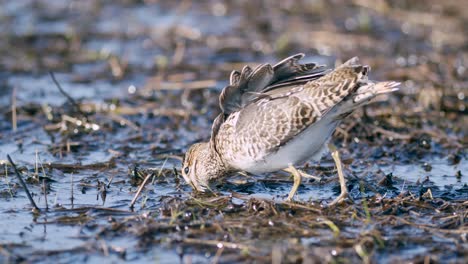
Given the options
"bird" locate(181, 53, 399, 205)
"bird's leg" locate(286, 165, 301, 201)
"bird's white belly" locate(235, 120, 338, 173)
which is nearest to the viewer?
"bird" locate(181, 53, 399, 205)

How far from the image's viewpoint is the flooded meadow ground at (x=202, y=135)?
5.75 metres

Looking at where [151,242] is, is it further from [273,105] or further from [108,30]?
[108,30]

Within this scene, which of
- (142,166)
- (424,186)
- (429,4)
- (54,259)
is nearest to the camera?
(54,259)

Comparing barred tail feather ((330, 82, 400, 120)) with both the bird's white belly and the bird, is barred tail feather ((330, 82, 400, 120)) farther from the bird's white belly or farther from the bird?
the bird's white belly

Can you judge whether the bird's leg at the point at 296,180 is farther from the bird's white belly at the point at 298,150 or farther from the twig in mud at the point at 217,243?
the twig in mud at the point at 217,243

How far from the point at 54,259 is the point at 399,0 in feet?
30.9

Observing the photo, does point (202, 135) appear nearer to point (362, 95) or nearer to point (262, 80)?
point (262, 80)

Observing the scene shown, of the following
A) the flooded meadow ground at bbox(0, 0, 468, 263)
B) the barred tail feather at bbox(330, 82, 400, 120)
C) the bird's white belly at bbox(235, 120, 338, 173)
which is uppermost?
the barred tail feather at bbox(330, 82, 400, 120)

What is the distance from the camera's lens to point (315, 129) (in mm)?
6289

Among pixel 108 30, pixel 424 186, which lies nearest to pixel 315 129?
pixel 424 186

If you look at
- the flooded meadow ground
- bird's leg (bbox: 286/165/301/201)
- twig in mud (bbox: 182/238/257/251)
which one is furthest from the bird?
twig in mud (bbox: 182/238/257/251)

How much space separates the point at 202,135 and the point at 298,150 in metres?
2.56

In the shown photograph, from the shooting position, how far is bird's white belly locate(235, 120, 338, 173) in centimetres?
630

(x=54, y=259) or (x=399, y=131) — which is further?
(x=399, y=131)
